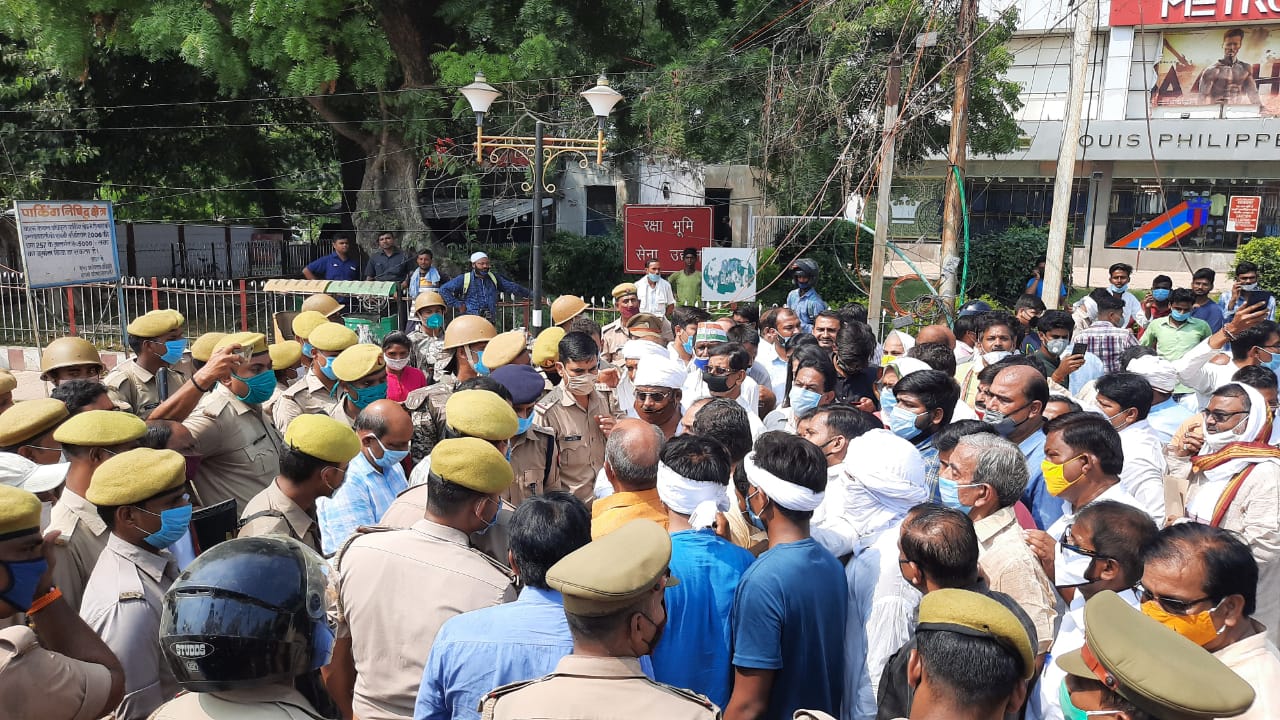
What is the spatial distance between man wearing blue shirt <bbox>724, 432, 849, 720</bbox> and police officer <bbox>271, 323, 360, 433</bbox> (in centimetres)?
326

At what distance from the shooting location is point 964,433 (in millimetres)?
3920

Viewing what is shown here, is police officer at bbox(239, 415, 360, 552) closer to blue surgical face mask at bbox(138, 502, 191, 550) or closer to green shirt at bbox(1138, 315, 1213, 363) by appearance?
blue surgical face mask at bbox(138, 502, 191, 550)

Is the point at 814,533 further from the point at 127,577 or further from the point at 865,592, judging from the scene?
the point at 127,577

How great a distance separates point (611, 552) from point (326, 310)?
582 centimetres

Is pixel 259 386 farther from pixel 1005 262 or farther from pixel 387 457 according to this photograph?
pixel 1005 262

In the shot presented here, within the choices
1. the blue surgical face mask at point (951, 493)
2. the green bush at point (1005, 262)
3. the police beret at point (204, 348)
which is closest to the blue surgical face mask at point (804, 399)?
the blue surgical face mask at point (951, 493)

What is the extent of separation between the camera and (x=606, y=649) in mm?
2146

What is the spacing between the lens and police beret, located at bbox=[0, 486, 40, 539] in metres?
2.32

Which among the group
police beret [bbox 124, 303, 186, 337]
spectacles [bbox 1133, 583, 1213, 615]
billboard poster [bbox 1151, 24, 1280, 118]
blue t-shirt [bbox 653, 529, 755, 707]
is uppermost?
billboard poster [bbox 1151, 24, 1280, 118]

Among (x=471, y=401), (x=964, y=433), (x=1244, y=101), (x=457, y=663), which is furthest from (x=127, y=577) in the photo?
(x=1244, y=101)

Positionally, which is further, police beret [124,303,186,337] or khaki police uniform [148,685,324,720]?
police beret [124,303,186,337]

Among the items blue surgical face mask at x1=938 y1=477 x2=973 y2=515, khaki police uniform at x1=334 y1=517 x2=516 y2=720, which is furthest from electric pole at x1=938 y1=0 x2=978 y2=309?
khaki police uniform at x1=334 y1=517 x2=516 y2=720

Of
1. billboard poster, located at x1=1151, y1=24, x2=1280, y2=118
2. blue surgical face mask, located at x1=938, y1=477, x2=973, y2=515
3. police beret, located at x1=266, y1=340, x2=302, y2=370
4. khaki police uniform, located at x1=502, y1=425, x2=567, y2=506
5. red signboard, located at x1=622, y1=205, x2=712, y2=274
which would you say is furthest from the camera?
billboard poster, located at x1=1151, y1=24, x2=1280, y2=118

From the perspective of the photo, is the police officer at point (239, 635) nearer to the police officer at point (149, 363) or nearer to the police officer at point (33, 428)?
the police officer at point (33, 428)
